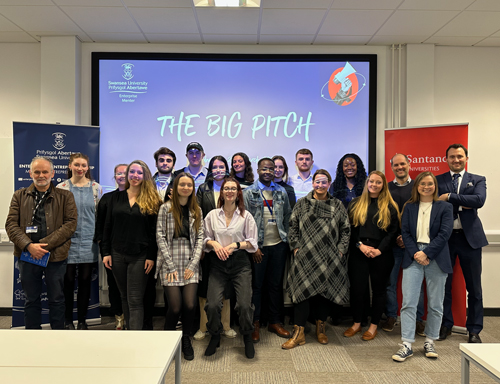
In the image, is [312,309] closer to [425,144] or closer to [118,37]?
[425,144]

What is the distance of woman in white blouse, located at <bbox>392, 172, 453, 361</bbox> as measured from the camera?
9.39ft

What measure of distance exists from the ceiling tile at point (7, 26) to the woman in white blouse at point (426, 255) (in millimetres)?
4369

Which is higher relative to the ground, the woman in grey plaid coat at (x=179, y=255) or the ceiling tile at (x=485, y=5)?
the ceiling tile at (x=485, y=5)

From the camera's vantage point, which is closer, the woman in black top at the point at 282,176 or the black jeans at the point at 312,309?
the black jeans at the point at 312,309

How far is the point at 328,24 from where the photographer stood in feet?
12.1

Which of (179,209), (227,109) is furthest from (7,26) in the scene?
(179,209)

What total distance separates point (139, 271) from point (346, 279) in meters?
1.84

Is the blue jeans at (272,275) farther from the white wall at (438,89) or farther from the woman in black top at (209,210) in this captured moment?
the white wall at (438,89)

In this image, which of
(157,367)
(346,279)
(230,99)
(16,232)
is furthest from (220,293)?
(230,99)

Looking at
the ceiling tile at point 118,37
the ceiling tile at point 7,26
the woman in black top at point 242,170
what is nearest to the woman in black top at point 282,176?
the woman in black top at point 242,170

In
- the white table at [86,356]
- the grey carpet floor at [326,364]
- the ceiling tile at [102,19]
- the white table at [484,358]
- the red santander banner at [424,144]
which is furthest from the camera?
the red santander banner at [424,144]

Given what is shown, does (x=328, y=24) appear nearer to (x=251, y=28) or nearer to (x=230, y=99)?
(x=251, y=28)

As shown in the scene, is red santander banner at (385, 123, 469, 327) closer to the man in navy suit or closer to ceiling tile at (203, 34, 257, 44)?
the man in navy suit

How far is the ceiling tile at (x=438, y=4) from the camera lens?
10.6 ft
